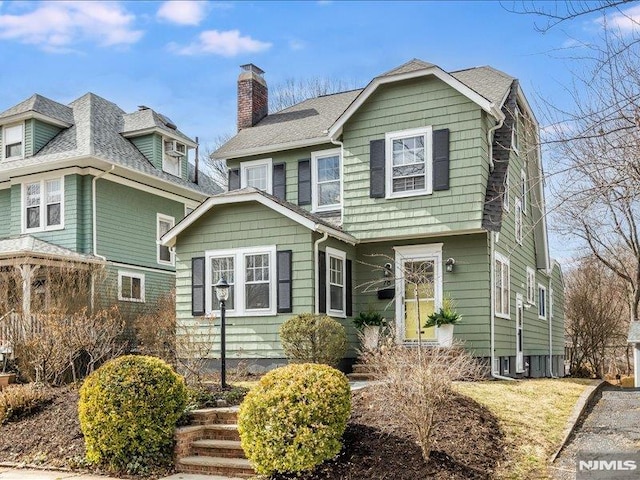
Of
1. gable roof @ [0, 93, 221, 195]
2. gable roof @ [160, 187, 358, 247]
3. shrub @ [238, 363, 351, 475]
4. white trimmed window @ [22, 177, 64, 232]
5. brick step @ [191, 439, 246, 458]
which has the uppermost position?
gable roof @ [0, 93, 221, 195]

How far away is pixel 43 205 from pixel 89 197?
167 cm

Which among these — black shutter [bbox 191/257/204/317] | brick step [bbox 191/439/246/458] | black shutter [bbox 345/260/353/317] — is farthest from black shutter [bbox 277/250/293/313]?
brick step [bbox 191/439/246/458]

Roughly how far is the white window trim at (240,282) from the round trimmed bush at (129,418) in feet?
19.0

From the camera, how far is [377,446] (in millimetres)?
8297

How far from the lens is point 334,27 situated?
27.1 feet

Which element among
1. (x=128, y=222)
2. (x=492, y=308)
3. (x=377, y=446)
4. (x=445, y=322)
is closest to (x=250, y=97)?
(x=128, y=222)

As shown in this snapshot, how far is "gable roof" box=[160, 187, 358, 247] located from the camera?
14578 mm

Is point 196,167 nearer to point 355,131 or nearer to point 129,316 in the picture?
point 129,316

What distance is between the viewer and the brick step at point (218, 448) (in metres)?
8.99

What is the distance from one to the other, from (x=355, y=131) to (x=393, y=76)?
1.56 meters

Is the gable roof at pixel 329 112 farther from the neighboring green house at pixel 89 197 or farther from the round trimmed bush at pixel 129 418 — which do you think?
the round trimmed bush at pixel 129 418

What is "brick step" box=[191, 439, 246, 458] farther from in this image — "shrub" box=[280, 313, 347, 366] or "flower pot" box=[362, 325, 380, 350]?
"flower pot" box=[362, 325, 380, 350]

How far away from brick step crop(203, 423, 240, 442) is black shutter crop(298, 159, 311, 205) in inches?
351

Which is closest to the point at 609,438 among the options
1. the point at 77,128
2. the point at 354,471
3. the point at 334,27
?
the point at 354,471
